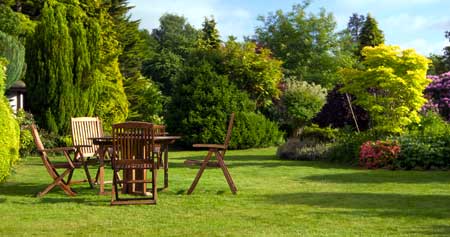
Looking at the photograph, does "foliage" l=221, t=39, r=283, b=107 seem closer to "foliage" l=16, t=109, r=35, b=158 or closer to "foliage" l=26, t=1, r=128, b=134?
"foliage" l=26, t=1, r=128, b=134

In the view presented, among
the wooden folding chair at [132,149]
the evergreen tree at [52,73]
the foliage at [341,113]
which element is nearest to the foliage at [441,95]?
the foliage at [341,113]

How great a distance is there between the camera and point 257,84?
24.7 m

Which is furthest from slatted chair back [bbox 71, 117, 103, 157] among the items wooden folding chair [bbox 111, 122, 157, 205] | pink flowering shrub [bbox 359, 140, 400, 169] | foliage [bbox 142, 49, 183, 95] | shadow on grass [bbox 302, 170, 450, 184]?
foliage [bbox 142, 49, 183, 95]

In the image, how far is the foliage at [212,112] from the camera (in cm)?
2328

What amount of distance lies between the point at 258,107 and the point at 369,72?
1121cm

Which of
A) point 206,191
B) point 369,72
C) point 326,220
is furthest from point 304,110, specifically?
point 326,220

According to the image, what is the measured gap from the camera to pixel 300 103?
84.3 feet

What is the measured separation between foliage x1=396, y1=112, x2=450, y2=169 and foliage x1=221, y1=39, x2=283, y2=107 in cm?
1012

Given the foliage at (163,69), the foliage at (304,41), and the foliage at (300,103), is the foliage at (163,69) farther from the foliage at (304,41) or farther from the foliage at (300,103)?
the foliage at (300,103)

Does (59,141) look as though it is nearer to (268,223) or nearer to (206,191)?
(206,191)

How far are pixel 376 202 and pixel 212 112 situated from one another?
15671 mm

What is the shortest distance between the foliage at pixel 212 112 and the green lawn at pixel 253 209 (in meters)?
11.5

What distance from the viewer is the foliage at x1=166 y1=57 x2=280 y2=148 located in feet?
76.4

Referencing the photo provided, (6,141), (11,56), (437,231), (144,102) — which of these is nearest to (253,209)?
(437,231)
